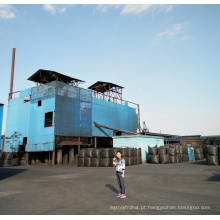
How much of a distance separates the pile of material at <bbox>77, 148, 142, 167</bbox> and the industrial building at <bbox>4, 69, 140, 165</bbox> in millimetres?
7792

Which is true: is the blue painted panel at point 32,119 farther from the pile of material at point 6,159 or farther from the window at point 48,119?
the pile of material at point 6,159

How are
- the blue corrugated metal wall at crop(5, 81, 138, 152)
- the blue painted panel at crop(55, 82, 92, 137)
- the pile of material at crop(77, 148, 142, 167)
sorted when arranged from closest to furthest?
the pile of material at crop(77, 148, 142, 167) < the blue corrugated metal wall at crop(5, 81, 138, 152) < the blue painted panel at crop(55, 82, 92, 137)

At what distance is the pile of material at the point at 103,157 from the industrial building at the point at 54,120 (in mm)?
7792

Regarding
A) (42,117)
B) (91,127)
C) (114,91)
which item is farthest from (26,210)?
(114,91)

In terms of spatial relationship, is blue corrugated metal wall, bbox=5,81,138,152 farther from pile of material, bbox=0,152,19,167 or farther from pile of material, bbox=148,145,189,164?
pile of material, bbox=148,145,189,164

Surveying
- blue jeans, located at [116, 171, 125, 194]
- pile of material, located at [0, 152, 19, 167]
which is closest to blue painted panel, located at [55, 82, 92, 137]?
pile of material, located at [0, 152, 19, 167]

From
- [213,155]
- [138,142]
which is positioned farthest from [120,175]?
[138,142]

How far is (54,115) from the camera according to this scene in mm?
27062

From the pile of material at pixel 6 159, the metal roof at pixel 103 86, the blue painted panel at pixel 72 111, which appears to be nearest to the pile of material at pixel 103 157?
the blue painted panel at pixel 72 111

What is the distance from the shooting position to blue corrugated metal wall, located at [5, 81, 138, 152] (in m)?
27.6

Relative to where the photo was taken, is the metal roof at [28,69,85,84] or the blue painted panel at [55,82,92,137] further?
the metal roof at [28,69,85,84]
